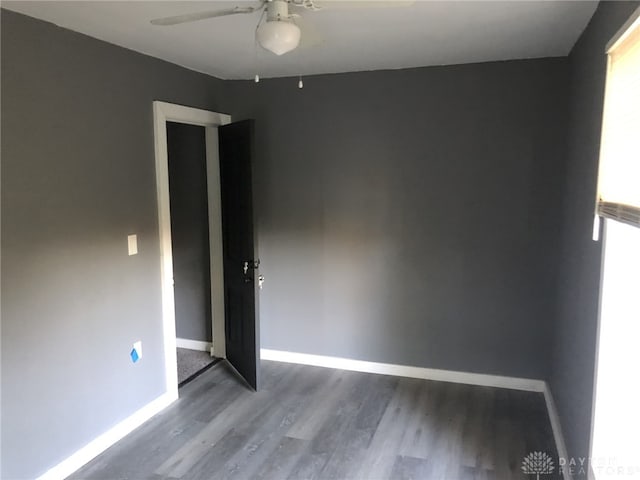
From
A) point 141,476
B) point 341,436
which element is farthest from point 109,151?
point 341,436

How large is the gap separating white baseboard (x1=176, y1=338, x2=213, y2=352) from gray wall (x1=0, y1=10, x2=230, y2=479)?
1.18 metres

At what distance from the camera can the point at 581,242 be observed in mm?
2502

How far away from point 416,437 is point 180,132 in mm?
3099

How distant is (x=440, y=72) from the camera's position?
3.56 metres

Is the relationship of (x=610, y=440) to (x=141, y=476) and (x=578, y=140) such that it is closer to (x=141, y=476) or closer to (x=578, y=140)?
(x=578, y=140)

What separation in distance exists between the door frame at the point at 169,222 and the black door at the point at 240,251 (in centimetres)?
12

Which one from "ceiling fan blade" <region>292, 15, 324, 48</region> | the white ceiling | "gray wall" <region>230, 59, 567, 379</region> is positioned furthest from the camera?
"gray wall" <region>230, 59, 567, 379</region>

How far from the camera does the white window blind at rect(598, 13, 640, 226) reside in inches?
63.8

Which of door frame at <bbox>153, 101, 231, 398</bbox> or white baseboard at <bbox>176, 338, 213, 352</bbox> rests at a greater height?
door frame at <bbox>153, 101, 231, 398</bbox>

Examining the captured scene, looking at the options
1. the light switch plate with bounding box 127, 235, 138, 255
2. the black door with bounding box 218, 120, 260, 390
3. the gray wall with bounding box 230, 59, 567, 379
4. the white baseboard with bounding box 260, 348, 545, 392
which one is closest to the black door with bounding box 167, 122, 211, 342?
the black door with bounding box 218, 120, 260, 390

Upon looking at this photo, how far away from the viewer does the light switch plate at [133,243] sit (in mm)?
3081

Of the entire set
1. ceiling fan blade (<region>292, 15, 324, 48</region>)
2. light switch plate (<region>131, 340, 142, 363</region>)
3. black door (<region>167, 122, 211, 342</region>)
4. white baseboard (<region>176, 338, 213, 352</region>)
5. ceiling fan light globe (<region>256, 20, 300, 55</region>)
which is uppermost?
ceiling fan blade (<region>292, 15, 324, 48</region>)
